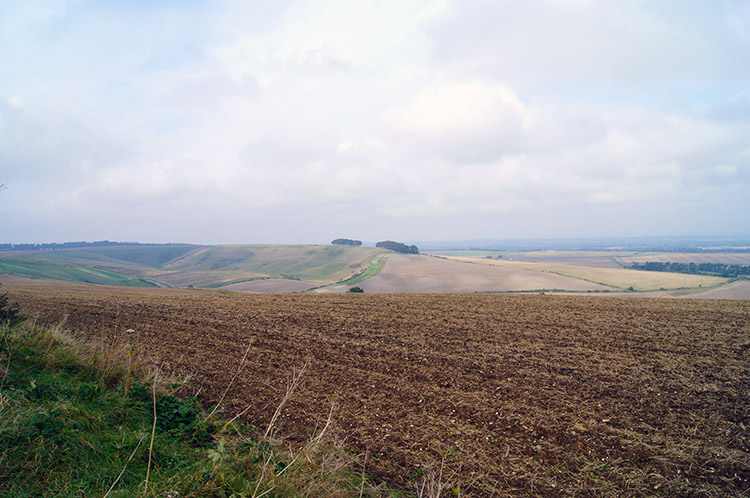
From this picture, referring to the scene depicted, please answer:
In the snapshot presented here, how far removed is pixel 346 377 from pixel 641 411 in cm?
522

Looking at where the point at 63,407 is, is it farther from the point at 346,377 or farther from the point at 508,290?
the point at 508,290

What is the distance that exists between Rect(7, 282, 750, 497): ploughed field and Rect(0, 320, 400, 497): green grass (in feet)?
2.55

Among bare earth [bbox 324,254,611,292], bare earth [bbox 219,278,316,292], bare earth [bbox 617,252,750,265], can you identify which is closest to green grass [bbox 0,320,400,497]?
bare earth [bbox 324,254,611,292]

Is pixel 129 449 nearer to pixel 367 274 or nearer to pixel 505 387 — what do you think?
pixel 505 387

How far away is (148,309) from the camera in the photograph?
1520 cm

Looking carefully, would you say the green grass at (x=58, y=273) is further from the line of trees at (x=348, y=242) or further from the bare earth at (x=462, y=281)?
the line of trees at (x=348, y=242)

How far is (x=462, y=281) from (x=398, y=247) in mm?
71732

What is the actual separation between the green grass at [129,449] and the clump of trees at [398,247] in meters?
119

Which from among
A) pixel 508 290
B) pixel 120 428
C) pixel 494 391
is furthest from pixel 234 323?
pixel 508 290

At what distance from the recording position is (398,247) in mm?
130875

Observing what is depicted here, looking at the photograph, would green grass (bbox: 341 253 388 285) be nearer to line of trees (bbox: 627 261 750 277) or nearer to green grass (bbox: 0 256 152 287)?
green grass (bbox: 0 256 152 287)

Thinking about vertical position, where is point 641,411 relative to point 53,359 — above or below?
below

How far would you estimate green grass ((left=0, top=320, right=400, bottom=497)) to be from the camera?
3.45 metres

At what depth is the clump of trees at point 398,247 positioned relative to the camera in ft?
413
